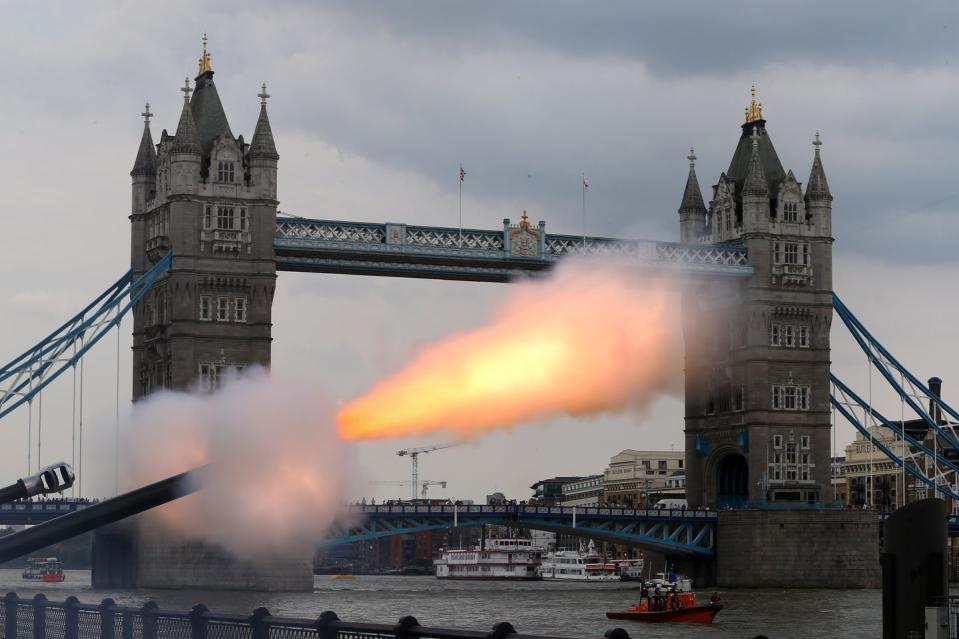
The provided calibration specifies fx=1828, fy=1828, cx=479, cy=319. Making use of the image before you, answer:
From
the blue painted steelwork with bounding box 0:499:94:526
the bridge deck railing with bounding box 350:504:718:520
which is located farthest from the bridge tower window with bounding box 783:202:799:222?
the blue painted steelwork with bounding box 0:499:94:526

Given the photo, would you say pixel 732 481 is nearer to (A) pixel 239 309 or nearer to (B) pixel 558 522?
(B) pixel 558 522

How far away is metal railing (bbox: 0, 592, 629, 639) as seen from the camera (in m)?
23.4

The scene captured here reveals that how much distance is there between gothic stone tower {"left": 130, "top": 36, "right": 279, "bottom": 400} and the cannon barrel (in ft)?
290

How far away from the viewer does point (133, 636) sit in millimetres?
29172

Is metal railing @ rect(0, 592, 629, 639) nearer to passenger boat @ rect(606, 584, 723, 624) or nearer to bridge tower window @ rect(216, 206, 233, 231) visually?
passenger boat @ rect(606, 584, 723, 624)

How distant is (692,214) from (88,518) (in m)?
115

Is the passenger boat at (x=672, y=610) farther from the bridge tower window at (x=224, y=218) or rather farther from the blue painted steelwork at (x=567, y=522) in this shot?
the bridge tower window at (x=224, y=218)

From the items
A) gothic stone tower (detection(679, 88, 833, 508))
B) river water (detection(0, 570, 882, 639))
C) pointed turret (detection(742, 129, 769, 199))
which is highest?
pointed turret (detection(742, 129, 769, 199))

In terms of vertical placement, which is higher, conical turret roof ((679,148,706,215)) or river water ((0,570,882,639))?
conical turret roof ((679,148,706,215))

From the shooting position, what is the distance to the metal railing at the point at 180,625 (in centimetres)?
2336

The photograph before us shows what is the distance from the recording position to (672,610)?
97.7 m

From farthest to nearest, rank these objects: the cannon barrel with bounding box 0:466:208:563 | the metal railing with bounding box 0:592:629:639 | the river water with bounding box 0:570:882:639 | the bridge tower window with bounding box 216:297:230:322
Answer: the bridge tower window with bounding box 216:297:230:322
the river water with bounding box 0:570:882:639
the cannon barrel with bounding box 0:466:208:563
the metal railing with bounding box 0:592:629:639

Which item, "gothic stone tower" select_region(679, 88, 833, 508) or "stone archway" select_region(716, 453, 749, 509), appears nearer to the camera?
"gothic stone tower" select_region(679, 88, 833, 508)

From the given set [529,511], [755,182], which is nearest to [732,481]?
[529,511]
